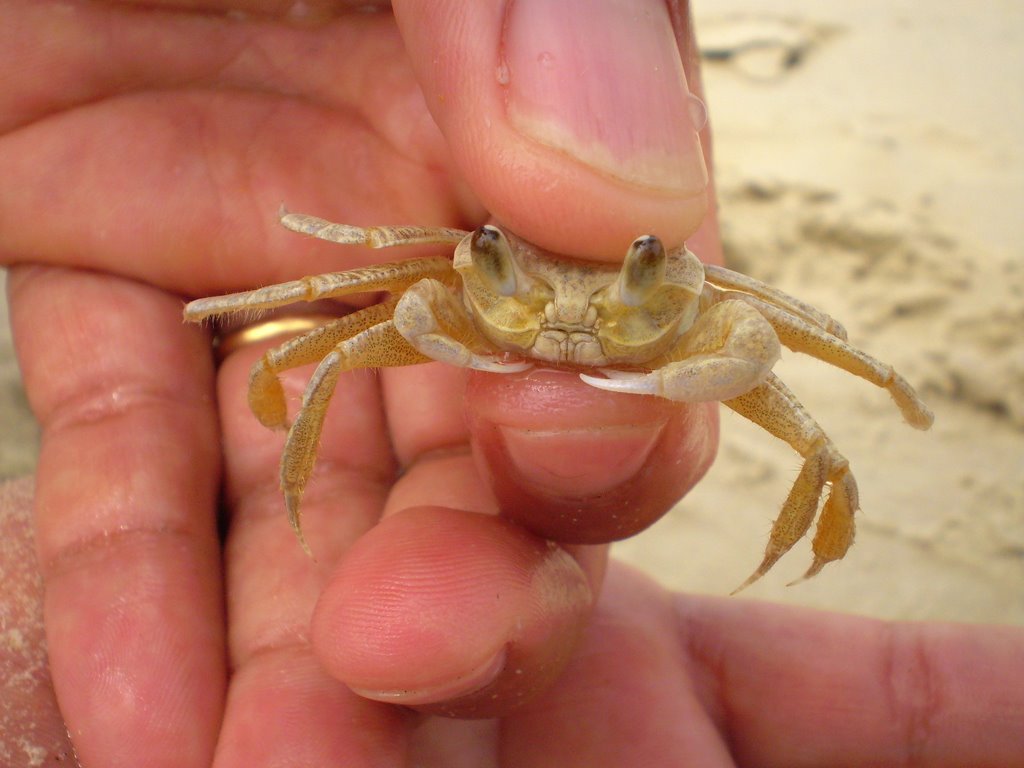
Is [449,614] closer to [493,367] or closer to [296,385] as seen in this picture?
[493,367]

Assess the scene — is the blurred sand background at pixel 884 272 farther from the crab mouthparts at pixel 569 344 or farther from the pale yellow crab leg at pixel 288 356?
the pale yellow crab leg at pixel 288 356

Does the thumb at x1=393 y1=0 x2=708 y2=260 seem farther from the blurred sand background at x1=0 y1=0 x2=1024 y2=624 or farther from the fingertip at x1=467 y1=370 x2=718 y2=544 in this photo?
the blurred sand background at x1=0 y1=0 x2=1024 y2=624

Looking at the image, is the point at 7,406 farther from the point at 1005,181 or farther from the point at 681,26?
the point at 1005,181

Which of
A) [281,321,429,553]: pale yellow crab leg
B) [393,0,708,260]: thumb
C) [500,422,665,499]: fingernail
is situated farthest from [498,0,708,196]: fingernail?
[281,321,429,553]: pale yellow crab leg

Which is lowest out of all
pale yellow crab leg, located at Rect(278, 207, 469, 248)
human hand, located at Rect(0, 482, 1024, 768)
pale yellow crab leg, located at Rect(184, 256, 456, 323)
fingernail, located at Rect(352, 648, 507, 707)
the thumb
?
human hand, located at Rect(0, 482, 1024, 768)

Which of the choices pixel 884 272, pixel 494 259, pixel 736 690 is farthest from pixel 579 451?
pixel 884 272
